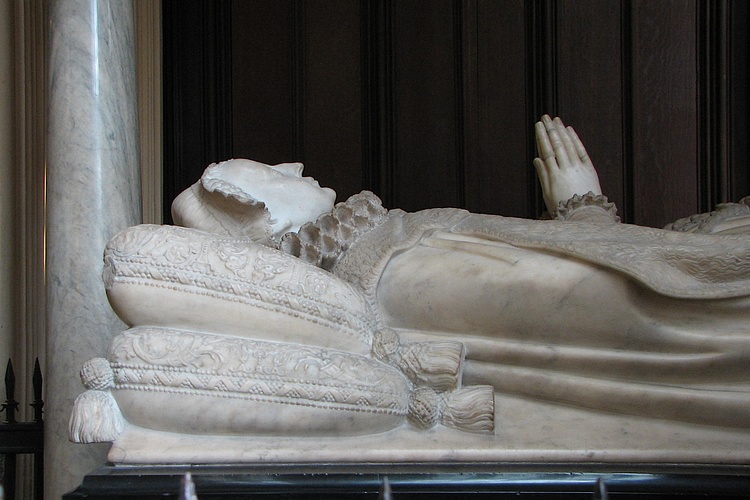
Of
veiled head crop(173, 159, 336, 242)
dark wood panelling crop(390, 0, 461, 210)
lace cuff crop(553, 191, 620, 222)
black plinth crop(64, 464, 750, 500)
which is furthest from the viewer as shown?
dark wood panelling crop(390, 0, 461, 210)

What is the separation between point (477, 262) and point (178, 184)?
205 centimetres

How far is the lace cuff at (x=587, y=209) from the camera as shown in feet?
Result: 6.38

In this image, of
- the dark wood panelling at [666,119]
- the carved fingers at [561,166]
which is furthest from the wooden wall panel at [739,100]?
the carved fingers at [561,166]

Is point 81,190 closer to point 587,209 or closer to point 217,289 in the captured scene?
point 217,289

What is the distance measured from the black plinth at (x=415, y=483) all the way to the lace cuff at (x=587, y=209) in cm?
72

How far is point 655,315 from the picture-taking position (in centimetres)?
153

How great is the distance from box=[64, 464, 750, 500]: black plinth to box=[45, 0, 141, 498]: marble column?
50cm

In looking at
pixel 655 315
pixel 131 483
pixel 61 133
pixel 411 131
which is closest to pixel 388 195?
pixel 411 131

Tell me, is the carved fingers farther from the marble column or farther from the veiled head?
the marble column

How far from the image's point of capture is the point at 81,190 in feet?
6.23

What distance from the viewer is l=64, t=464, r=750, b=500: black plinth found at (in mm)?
1352

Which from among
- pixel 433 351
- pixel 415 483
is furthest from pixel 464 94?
pixel 415 483

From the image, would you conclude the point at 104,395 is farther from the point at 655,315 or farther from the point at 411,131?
the point at 411,131

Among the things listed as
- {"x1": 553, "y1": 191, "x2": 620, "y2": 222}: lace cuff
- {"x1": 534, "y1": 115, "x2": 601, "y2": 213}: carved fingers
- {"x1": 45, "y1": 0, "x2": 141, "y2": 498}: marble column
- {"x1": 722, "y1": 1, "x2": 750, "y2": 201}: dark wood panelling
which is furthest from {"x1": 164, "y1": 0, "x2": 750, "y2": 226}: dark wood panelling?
{"x1": 45, "y1": 0, "x2": 141, "y2": 498}: marble column
